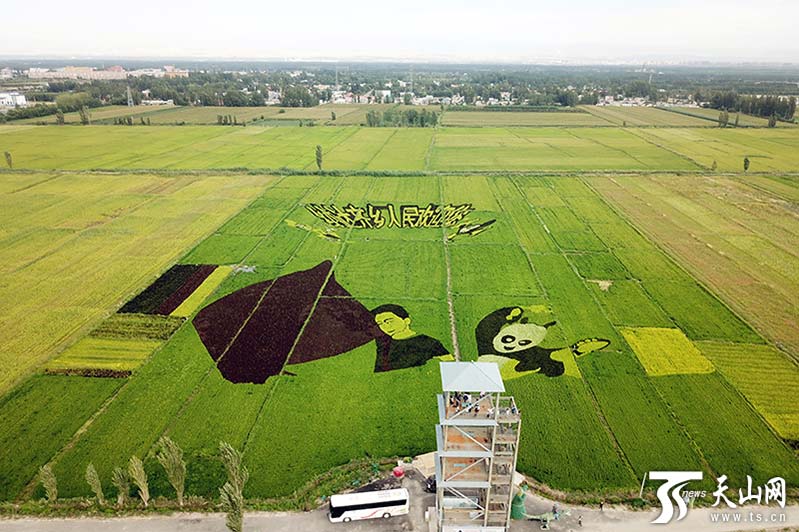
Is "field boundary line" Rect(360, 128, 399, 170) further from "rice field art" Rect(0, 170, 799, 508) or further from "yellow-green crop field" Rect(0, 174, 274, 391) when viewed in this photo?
"rice field art" Rect(0, 170, 799, 508)

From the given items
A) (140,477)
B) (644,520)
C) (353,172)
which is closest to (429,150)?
(353,172)

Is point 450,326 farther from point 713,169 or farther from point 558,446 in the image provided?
point 713,169

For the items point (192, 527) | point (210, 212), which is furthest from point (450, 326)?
point (210, 212)

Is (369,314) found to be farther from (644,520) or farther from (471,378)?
(644,520)

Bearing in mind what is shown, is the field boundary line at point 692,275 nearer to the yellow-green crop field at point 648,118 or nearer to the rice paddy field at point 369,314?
the rice paddy field at point 369,314

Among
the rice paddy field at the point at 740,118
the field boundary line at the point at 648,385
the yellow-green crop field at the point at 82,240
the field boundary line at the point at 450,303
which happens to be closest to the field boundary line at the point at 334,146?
the yellow-green crop field at the point at 82,240

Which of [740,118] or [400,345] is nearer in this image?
[400,345]
